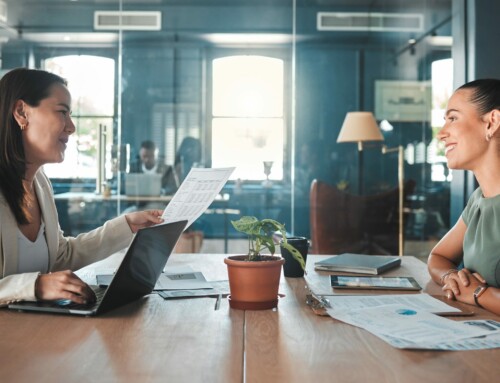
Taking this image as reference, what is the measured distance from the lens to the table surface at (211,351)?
3.05 ft

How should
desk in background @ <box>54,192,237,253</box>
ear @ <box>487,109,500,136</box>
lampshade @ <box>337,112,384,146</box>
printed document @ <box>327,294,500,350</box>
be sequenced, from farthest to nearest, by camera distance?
1. desk in background @ <box>54,192,237,253</box>
2. lampshade @ <box>337,112,384,146</box>
3. ear @ <box>487,109,500,136</box>
4. printed document @ <box>327,294,500,350</box>

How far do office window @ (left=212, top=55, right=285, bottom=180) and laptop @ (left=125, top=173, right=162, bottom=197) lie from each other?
56 centimetres

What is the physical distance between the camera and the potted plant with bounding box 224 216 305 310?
1353 mm

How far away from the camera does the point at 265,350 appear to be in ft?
3.49

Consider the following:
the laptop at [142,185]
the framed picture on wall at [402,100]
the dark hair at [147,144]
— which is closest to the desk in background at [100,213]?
the laptop at [142,185]

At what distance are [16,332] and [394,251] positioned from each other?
179 inches

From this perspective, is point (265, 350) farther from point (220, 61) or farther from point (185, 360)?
point (220, 61)

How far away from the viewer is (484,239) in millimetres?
1760

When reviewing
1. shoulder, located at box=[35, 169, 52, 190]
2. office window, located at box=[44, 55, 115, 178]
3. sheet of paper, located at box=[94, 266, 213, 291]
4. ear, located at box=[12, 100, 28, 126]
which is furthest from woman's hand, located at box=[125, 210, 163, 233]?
office window, located at box=[44, 55, 115, 178]

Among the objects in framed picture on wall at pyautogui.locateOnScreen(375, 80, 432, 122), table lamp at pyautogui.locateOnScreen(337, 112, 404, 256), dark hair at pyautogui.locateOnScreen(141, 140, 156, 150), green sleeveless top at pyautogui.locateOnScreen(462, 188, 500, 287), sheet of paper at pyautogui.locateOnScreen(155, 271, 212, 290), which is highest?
framed picture on wall at pyautogui.locateOnScreen(375, 80, 432, 122)

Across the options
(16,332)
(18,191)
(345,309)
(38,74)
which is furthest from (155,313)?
(38,74)

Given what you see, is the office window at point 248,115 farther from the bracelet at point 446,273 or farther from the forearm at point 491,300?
the forearm at point 491,300

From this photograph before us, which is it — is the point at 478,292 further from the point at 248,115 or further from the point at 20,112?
the point at 248,115

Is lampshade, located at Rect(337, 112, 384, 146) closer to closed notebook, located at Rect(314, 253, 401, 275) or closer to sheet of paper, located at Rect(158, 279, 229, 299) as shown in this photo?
closed notebook, located at Rect(314, 253, 401, 275)
